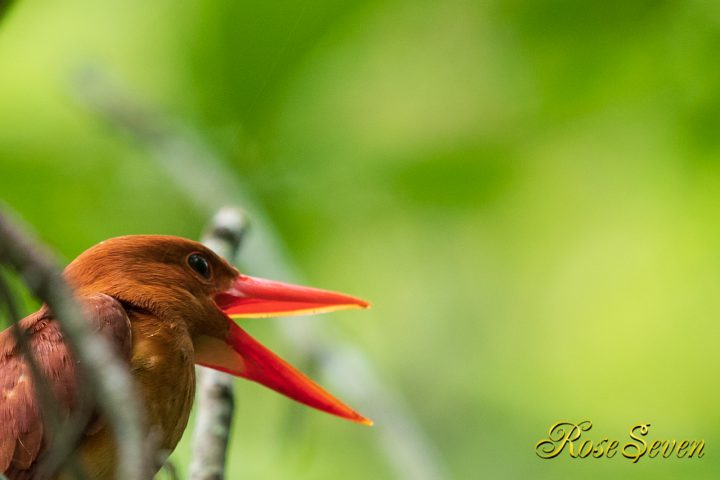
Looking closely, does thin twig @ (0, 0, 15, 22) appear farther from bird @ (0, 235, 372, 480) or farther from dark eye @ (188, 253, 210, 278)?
dark eye @ (188, 253, 210, 278)

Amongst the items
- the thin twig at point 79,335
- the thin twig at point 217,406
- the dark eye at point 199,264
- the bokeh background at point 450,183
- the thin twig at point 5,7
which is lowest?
the bokeh background at point 450,183

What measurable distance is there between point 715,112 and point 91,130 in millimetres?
3453

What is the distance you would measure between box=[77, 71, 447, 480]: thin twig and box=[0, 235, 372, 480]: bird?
24 centimetres

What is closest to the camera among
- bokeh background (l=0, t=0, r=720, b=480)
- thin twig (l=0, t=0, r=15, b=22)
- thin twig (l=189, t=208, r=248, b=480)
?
thin twig (l=0, t=0, r=15, b=22)

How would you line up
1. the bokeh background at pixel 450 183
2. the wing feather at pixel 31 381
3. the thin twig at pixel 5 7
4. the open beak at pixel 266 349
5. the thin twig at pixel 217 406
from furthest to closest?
the bokeh background at pixel 450 183 < the open beak at pixel 266 349 < the thin twig at pixel 217 406 < the wing feather at pixel 31 381 < the thin twig at pixel 5 7

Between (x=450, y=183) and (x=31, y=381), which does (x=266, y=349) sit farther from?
(x=450, y=183)

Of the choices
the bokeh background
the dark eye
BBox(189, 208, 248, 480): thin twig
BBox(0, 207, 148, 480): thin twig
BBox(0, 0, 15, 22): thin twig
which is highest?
BBox(0, 0, 15, 22): thin twig

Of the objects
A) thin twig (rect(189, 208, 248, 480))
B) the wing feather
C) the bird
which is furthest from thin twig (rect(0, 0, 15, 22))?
thin twig (rect(189, 208, 248, 480))

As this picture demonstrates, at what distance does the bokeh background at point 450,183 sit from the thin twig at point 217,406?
190cm

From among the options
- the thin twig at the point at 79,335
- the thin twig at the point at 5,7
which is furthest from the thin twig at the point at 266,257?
the thin twig at the point at 5,7

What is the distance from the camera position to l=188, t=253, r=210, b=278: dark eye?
12.5ft

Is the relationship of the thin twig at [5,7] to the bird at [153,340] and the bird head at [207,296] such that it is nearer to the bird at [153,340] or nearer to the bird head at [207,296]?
the bird at [153,340]

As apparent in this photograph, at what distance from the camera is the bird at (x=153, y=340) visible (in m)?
3.01

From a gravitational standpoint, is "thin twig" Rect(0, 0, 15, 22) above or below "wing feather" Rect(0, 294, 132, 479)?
above
